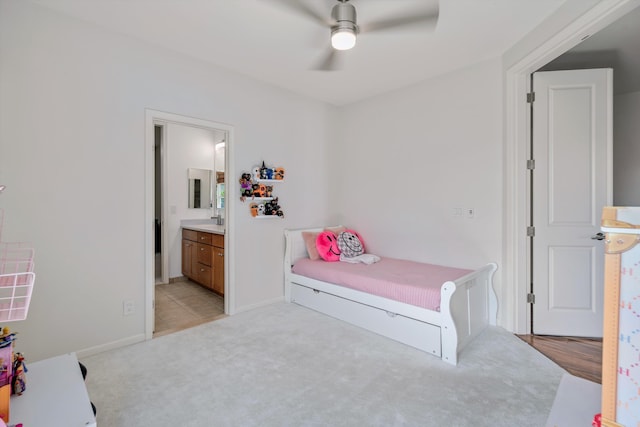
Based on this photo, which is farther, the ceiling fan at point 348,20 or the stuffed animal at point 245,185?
the stuffed animal at point 245,185

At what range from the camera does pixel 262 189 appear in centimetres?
344

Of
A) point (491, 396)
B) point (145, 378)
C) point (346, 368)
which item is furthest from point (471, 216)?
point (145, 378)

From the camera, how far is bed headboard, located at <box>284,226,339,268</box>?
3.68 metres

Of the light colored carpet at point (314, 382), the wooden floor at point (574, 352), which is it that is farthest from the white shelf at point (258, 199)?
the wooden floor at point (574, 352)

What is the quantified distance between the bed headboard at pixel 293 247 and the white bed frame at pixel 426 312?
31cm

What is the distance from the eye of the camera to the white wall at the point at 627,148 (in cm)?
381

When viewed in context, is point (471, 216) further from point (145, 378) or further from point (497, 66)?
point (145, 378)

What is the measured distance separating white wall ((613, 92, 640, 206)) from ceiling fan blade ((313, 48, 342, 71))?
3.84 m

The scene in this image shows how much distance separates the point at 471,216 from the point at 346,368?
1.97 metres

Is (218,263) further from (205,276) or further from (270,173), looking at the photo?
(270,173)

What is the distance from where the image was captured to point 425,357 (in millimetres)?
2342

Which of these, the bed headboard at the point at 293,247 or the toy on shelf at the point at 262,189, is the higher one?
the toy on shelf at the point at 262,189

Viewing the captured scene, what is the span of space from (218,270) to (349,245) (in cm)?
169

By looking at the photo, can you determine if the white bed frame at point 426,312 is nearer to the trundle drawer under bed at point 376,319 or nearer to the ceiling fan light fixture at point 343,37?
the trundle drawer under bed at point 376,319
